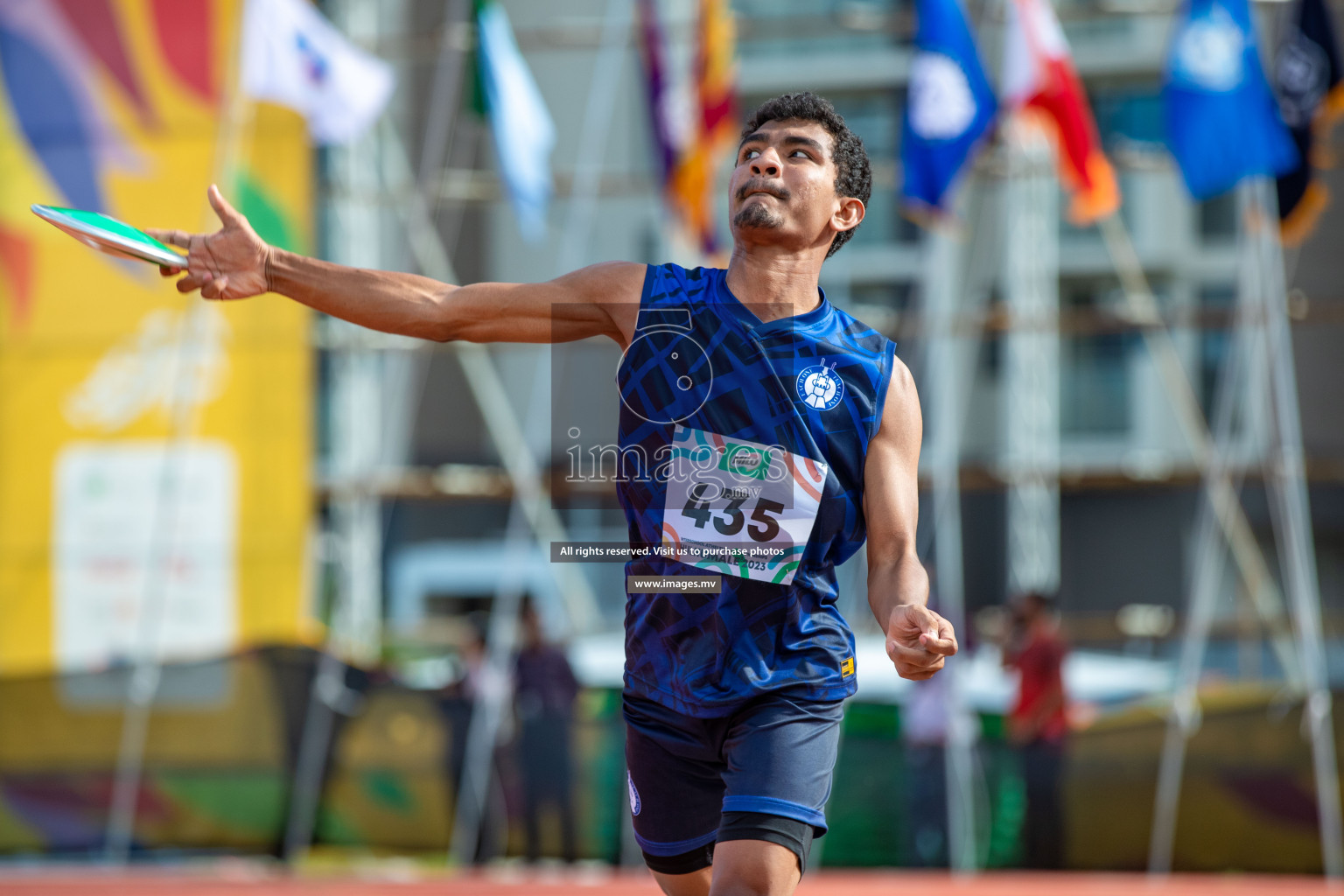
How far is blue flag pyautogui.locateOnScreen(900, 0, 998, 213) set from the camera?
9.27m

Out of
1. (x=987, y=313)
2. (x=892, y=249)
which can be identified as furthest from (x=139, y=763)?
(x=892, y=249)

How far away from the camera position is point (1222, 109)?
8977 millimetres

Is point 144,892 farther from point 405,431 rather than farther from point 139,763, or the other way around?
point 405,431

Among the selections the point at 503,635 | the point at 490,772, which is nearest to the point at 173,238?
the point at 490,772

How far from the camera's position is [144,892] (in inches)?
314

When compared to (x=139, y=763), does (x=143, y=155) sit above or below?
above

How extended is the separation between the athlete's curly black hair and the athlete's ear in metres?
0.01

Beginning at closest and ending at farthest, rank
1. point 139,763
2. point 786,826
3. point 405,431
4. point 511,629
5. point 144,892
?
1. point 786,826
2. point 144,892
3. point 139,763
4. point 511,629
5. point 405,431

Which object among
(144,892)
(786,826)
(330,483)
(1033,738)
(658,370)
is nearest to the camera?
(786,826)

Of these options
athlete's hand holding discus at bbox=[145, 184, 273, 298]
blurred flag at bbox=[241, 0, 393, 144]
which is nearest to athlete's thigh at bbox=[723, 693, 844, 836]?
athlete's hand holding discus at bbox=[145, 184, 273, 298]

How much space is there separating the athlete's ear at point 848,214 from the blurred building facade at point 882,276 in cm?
1111

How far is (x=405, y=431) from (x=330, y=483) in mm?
3640

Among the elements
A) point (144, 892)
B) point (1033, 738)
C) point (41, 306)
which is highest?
point (41, 306)

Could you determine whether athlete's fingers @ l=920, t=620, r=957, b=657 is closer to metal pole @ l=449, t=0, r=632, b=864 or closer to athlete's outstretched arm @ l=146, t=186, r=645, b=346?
athlete's outstretched arm @ l=146, t=186, r=645, b=346
